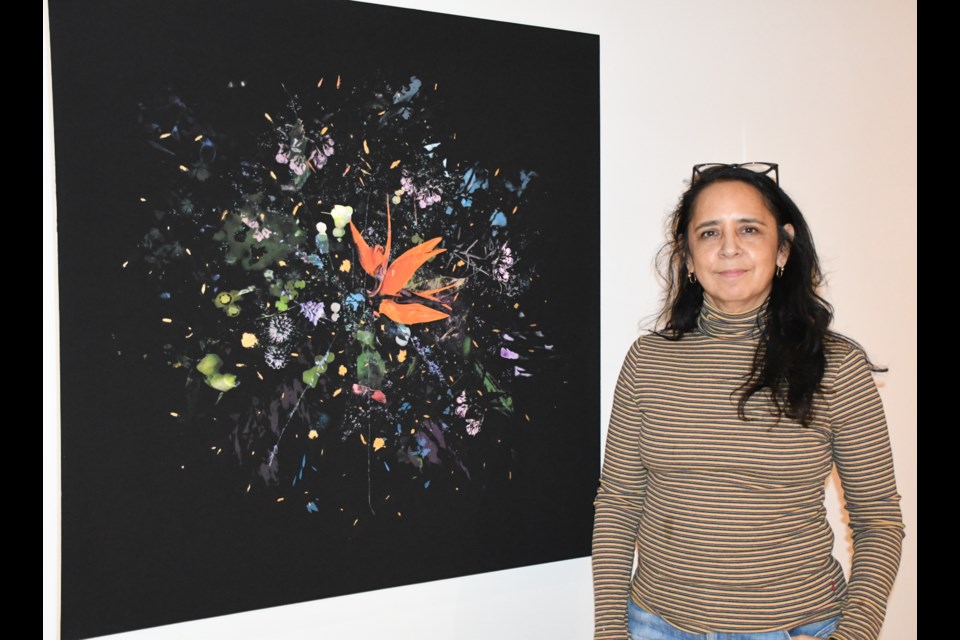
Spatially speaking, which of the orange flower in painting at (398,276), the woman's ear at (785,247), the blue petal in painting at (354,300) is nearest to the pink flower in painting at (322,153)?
the orange flower in painting at (398,276)

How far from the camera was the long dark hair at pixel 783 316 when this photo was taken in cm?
150

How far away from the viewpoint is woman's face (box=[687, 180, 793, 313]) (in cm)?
154

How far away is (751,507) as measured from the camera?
4.90 feet

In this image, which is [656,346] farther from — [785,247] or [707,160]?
[707,160]

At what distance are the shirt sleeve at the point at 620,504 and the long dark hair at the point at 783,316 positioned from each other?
0.19 m

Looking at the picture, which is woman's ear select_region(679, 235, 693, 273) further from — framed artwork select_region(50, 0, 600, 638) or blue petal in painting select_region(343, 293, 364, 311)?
blue petal in painting select_region(343, 293, 364, 311)

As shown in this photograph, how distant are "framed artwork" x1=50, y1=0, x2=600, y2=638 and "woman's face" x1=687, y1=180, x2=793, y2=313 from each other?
0.52 m

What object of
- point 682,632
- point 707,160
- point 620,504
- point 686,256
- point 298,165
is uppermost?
point 707,160

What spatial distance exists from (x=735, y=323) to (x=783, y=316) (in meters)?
0.10

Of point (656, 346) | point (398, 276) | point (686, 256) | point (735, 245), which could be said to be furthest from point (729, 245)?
point (398, 276)

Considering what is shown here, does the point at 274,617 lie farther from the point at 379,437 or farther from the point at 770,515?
the point at 770,515

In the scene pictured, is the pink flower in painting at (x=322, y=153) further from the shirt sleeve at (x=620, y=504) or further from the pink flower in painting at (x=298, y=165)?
the shirt sleeve at (x=620, y=504)
